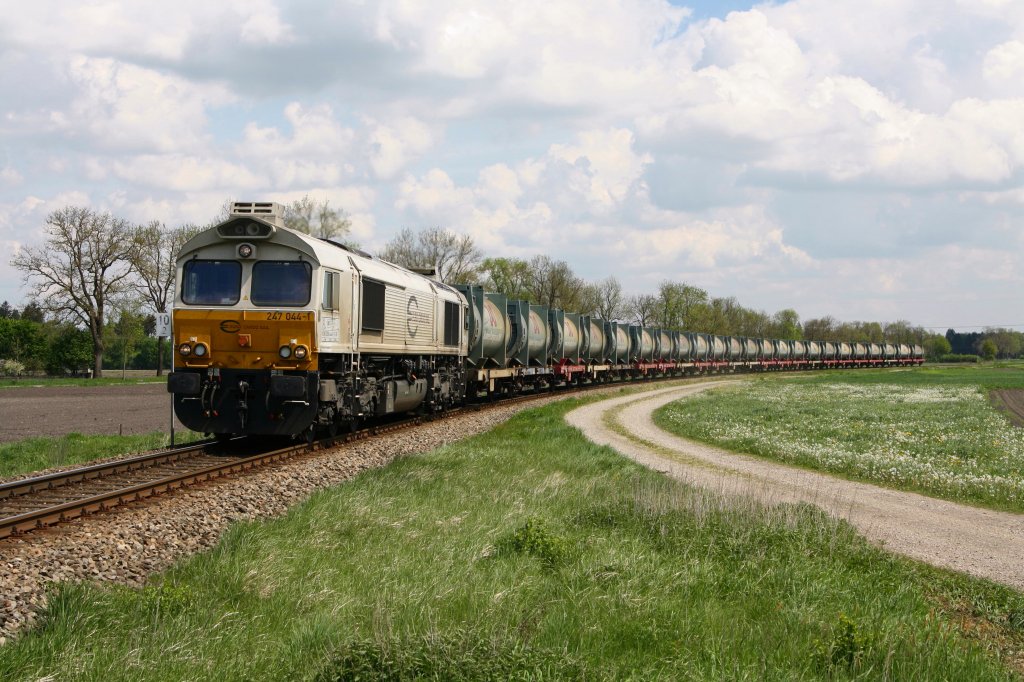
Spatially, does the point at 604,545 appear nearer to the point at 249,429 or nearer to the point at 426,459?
the point at 426,459

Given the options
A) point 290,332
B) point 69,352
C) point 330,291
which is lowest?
point 69,352

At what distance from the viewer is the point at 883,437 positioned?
23.4 meters

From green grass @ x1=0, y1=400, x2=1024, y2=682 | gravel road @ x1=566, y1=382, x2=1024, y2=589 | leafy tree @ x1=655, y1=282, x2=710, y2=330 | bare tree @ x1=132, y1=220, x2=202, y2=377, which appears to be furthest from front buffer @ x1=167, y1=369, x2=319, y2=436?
leafy tree @ x1=655, y1=282, x2=710, y2=330

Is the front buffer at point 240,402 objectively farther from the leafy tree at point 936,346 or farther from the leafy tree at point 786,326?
the leafy tree at point 936,346

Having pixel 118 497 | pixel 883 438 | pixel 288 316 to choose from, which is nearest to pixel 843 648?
pixel 118 497

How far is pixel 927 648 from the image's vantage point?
6953mm

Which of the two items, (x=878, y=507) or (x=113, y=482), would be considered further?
(x=878, y=507)

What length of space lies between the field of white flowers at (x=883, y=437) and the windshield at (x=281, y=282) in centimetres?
1187

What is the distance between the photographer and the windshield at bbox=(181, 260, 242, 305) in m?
16.2

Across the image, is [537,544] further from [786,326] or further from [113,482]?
[786,326]

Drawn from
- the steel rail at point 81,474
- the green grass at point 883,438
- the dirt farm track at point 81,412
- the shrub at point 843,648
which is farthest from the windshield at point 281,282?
the green grass at point 883,438

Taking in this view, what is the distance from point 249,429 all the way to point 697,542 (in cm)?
920

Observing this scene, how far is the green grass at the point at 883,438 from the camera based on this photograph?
635 inches

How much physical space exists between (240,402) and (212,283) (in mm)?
2509
